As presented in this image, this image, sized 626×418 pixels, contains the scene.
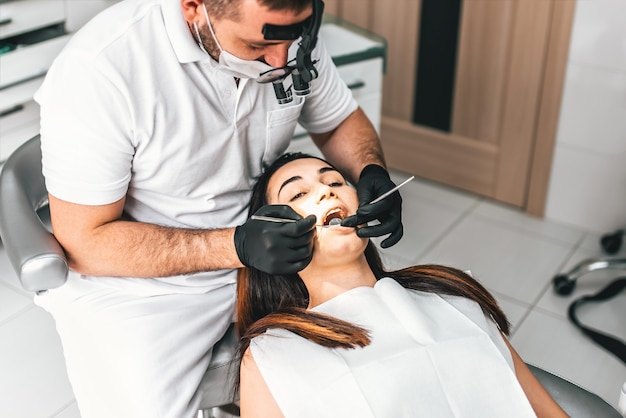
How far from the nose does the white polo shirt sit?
131mm

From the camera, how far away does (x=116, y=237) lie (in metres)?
1.45

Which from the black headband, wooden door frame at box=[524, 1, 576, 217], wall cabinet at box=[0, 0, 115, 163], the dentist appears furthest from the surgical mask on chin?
wooden door frame at box=[524, 1, 576, 217]

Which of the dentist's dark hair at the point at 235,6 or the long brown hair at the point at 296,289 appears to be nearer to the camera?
the dentist's dark hair at the point at 235,6

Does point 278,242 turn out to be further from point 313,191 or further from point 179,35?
point 179,35

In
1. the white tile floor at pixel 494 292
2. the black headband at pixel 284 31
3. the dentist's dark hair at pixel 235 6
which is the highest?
the dentist's dark hair at pixel 235 6

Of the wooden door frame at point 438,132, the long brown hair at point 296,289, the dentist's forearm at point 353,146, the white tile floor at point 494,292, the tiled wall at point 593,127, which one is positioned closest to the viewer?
the long brown hair at point 296,289

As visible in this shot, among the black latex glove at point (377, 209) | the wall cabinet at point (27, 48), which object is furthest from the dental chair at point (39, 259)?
the wall cabinet at point (27, 48)

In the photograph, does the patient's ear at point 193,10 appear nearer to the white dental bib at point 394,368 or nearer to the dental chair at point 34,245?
the dental chair at point 34,245

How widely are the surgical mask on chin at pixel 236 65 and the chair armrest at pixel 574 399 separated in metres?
0.78

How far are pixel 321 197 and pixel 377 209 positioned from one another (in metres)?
0.11

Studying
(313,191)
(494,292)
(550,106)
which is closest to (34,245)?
(313,191)

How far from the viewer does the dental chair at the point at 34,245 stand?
132 cm

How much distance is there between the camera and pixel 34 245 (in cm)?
135

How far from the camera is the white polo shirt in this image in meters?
1.39
